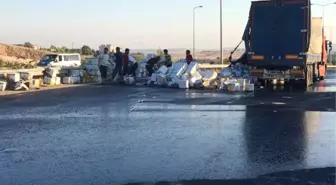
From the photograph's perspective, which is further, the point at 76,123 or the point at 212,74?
the point at 212,74

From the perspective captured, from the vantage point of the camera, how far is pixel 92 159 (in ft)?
26.2

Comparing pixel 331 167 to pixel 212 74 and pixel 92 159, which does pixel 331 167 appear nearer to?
pixel 92 159

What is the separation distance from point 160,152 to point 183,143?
36.2 inches

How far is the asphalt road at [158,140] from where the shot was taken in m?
7.21

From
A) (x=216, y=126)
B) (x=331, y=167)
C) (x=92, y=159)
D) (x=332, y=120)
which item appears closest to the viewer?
(x=331, y=167)

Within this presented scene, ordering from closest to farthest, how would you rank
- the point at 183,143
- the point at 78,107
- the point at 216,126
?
the point at 183,143 < the point at 216,126 < the point at 78,107

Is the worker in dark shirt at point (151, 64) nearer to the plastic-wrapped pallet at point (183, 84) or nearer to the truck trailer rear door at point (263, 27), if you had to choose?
the plastic-wrapped pallet at point (183, 84)

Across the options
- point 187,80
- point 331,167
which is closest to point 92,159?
point 331,167

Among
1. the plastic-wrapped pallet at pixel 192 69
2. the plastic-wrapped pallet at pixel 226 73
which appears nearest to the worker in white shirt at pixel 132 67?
the plastic-wrapped pallet at pixel 192 69

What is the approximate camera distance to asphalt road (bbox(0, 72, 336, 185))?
7.21 metres

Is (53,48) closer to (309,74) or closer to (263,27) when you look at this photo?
(309,74)

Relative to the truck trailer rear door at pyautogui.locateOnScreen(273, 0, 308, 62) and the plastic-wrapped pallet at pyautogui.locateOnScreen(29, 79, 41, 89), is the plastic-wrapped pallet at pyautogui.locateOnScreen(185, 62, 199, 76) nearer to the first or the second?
the truck trailer rear door at pyautogui.locateOnScreen(273, 0, 308, 62)

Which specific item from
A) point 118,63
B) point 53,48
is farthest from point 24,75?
point 53,48

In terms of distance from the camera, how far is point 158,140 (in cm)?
971
